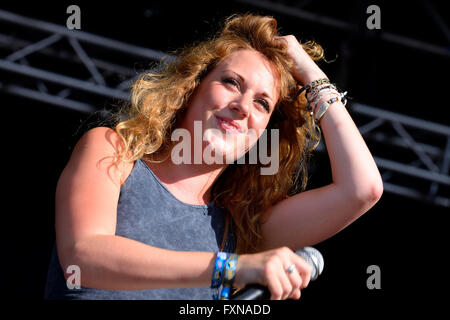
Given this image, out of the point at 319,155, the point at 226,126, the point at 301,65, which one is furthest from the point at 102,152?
the point at 319,155

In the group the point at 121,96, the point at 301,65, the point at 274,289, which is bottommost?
the point at 274,289

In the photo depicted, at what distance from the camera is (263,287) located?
3.14 ft

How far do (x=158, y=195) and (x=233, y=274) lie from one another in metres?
0.48

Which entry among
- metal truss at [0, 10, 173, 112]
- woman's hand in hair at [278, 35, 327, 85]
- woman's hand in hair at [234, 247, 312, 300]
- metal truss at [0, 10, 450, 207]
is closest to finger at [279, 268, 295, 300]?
woman's hand in hair at [234, 247, 312, 300]

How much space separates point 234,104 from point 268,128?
0.35m

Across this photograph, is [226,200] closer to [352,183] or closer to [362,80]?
[352,183]

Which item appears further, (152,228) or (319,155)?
(319,155)

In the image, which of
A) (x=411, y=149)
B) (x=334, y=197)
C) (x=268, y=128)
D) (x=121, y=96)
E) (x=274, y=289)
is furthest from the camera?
(x=411, y=149)

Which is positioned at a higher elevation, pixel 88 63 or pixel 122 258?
pixel 88 63

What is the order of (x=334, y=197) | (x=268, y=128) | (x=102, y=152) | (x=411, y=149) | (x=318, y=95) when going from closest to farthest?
(x=102, y=152), (x=334, y=197), (x=318, y=95), (x=268, y=128), (x=411, y=149)

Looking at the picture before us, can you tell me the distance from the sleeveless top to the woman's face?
19cm

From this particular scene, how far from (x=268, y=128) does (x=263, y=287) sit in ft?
2.91

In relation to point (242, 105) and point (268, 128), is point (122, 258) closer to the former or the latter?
point (242, 105)

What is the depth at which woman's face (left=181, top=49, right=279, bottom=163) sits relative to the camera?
1.45 m
